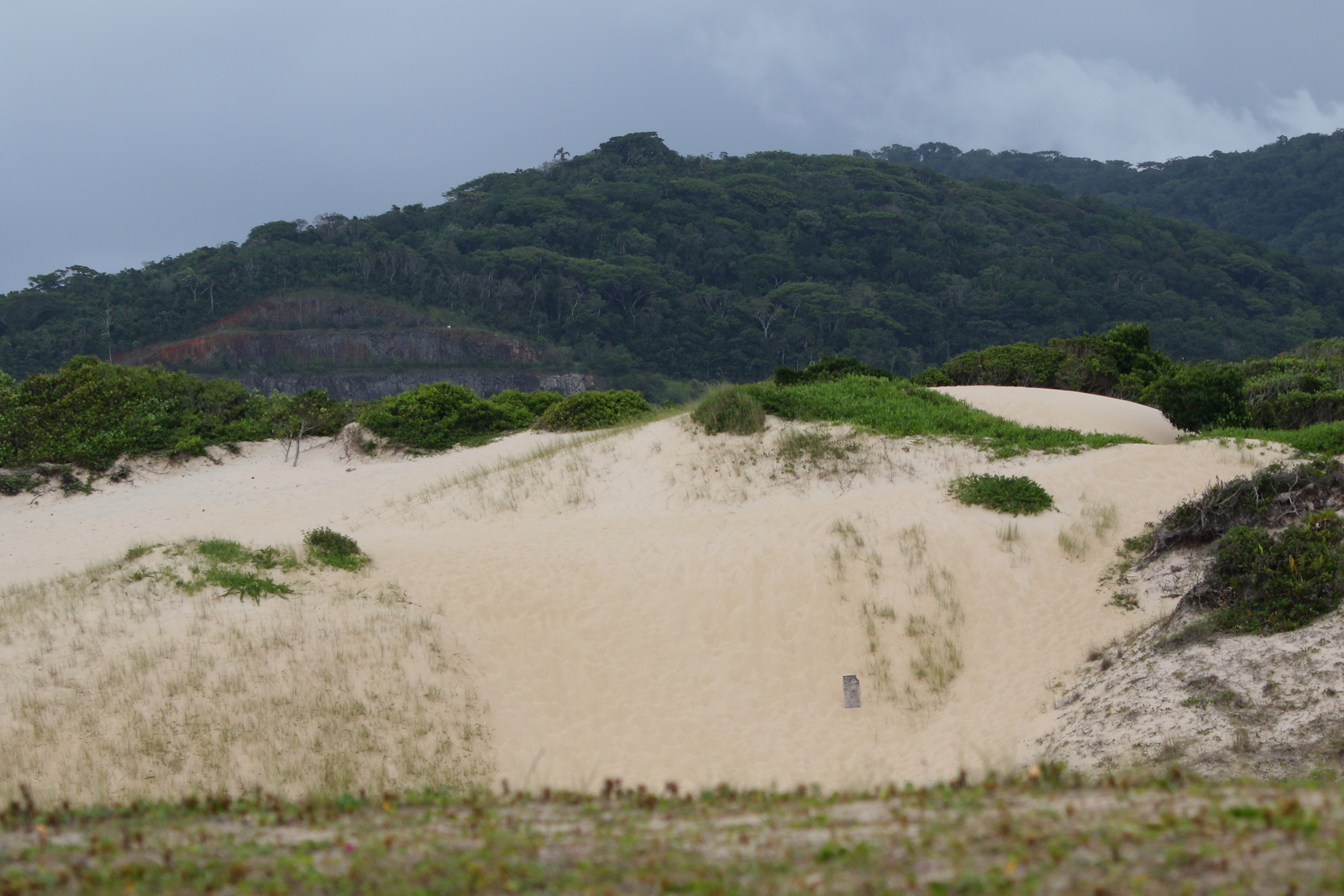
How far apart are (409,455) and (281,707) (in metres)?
13.3

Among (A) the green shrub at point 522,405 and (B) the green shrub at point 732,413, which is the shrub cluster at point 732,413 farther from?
(A) the green shrub at point 522,405

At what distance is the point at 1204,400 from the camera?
61.1ft

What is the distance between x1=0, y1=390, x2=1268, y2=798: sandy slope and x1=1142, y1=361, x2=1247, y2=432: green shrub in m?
3.82

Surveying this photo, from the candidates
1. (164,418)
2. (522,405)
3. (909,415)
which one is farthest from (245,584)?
(522,405)

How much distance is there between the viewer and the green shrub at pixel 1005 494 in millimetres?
13078

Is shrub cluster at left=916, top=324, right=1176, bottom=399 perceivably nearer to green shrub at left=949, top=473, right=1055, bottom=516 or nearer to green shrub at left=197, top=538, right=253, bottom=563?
green shrub at left=949, top=473, right=1055, bottom=516

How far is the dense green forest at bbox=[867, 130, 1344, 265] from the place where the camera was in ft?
334

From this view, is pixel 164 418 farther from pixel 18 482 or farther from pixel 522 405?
pixel 522 405

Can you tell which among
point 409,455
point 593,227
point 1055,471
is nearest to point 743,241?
point 593,227

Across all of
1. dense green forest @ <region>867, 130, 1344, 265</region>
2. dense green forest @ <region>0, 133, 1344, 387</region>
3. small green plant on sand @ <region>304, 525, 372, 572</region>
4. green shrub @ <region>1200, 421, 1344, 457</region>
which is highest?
dense green forest @ <region>867, 130, 1344, 265</region>

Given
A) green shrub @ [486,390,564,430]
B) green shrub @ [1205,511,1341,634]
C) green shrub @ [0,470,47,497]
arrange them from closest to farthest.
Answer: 1. green shrub @ [1205,511,1341,634]
2. green shrub @ [0,470,47,497]
3. green shrub @ [486,390,564,430]

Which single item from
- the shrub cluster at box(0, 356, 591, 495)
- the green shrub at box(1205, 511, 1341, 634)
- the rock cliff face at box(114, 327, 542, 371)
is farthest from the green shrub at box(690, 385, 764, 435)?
the rock cliff face at box(114, 327, 542, 371)

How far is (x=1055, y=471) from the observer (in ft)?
47.7

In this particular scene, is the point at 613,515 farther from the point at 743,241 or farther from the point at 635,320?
the point at 743,241
